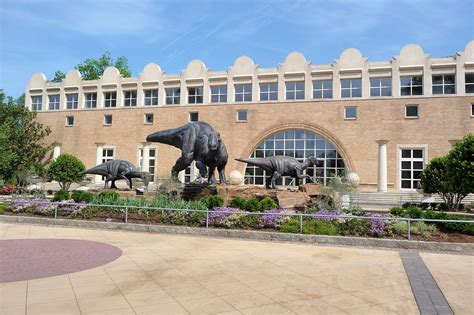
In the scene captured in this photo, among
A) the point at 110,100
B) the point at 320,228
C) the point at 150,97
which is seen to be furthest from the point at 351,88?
the point at 110,100

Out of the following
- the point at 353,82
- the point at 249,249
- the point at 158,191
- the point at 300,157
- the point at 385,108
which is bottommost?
the point at 249,249

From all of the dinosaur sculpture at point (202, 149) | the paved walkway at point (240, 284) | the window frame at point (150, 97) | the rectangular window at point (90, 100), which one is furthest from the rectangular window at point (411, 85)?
the rectangular window at point (90, 100)

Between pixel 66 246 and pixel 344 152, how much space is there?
26417 millimetres

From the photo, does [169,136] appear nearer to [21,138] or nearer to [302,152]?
[302,152]

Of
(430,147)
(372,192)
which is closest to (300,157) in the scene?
(372,192)

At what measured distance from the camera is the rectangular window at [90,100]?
4081cm

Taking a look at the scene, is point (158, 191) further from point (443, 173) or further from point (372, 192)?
point (372, 192)

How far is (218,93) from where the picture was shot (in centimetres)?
3631

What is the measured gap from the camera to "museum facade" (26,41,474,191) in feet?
99.8

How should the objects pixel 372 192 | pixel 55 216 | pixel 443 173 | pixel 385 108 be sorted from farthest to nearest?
1. pixel 385 108
2. pixel 372 192
3. pixel 443 173
4. pixel 55 216

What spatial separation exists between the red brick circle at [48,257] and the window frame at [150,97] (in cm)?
2968

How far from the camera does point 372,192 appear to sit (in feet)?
94.2

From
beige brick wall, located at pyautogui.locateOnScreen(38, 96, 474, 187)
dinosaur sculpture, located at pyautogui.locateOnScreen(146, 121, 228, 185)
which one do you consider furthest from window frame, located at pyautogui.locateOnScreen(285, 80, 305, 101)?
dinosaur sculpture, located at pyautogui.locateOnScreen(146, 121, 228, 185)

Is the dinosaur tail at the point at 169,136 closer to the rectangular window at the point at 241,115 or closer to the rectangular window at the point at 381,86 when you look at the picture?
the rectangular window at the point at 241,115
